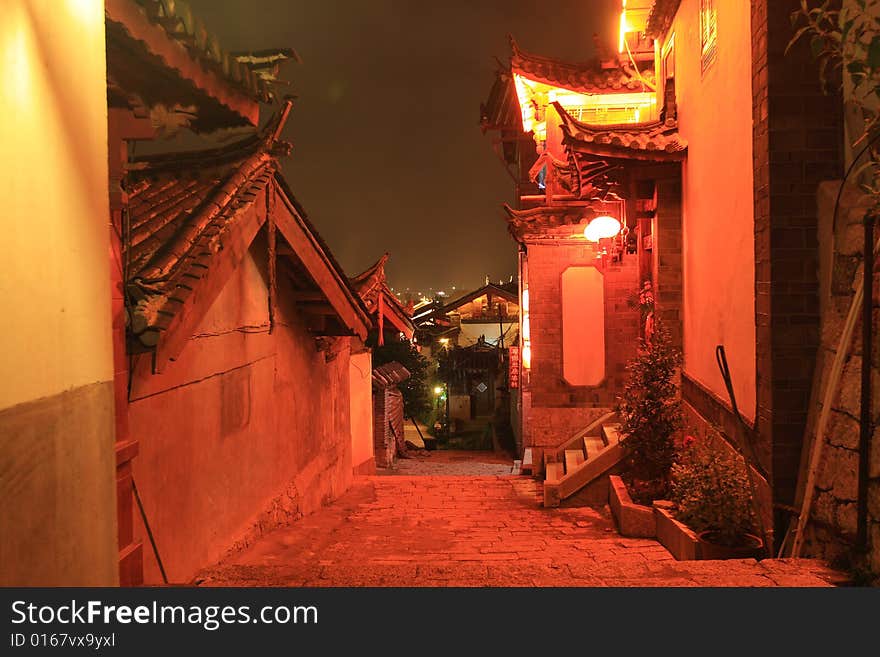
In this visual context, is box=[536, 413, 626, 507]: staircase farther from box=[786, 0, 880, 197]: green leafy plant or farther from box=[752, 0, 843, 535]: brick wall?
box=[786, 0, 880, 197]: green leafy plant

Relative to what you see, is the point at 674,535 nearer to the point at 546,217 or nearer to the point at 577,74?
the point at 546,217

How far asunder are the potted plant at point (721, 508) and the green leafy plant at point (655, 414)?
2.42 metres

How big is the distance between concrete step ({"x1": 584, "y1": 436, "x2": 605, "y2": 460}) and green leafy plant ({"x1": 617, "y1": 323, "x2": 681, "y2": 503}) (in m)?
3.75

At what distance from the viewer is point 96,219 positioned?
3494 mm

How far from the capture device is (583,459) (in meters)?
14.2

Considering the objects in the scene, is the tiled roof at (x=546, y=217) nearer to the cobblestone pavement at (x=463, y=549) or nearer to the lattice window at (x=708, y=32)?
the cobblestone pavement at (x=463, y=549)

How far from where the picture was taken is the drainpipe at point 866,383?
4613 millimetres

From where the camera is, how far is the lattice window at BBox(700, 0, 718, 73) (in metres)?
9.00

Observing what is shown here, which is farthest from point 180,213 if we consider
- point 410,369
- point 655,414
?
point 410,369

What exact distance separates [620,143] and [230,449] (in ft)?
25.8

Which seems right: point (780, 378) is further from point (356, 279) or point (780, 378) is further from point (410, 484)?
point (356, 279)

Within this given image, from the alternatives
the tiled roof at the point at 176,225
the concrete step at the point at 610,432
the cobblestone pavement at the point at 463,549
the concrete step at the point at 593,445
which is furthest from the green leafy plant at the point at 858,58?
the concrete step at the point at 593,445

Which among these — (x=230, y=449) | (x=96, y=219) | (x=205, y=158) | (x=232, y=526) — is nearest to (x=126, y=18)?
(x=96, y=219)

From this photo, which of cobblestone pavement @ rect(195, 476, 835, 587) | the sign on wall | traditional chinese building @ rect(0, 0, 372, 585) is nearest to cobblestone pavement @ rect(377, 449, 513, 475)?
the sign on wall
